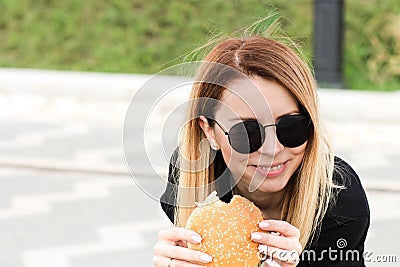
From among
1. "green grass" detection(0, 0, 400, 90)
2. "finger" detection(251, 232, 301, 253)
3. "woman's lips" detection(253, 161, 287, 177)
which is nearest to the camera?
"finger" detection(251, 232, 301, 253)

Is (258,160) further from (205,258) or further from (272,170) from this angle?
(205,258)

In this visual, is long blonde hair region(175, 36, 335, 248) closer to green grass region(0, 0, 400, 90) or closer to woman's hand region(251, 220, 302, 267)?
woman's hand region(251, 220, 302, 267)

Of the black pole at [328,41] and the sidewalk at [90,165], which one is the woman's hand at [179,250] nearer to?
the sidewalk at [90,165]

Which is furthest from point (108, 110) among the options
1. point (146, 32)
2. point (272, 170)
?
point (272, 170)

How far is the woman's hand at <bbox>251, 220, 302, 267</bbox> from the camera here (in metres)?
1.97

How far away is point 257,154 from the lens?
81.5 inches

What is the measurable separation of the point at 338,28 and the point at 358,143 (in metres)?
0.98

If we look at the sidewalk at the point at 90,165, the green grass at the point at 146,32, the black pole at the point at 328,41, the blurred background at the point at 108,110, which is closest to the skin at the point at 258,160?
the blurred background at the point at 108,110

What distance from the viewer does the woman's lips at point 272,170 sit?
2.10 metres

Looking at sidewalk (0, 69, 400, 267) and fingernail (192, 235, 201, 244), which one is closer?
fingernail (192, 235, 201, 244)

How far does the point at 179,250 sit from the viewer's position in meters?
2.00

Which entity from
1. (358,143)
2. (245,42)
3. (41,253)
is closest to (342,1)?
(358,143)

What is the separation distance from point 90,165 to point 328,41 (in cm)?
182

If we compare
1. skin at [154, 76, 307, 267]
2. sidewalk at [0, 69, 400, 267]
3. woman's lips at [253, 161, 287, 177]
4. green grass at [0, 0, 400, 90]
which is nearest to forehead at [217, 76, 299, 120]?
skin at [154, 76, 307, 267]
